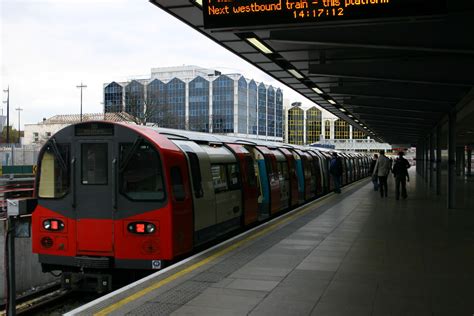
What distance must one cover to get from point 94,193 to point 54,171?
2.76ft

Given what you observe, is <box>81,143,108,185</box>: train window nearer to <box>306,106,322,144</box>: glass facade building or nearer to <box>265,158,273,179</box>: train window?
<box>265,158,273,179</box>: train window

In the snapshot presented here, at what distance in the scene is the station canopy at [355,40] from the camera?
6.58m

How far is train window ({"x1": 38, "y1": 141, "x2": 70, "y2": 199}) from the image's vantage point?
26.1ft

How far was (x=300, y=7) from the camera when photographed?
22.2 ft

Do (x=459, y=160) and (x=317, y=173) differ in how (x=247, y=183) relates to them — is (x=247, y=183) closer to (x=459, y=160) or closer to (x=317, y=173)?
(x=317, y=173)

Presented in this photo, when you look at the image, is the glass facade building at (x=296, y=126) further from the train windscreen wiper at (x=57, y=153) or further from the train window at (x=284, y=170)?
the train windscreen wiper at (x=57, y=153)

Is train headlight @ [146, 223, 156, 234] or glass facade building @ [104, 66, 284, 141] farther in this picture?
glass facade building @ [104, 66, 284, 141]

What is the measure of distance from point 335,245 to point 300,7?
15.2 ft

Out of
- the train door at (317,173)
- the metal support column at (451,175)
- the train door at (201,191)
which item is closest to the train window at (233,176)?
the train door at (201,191)

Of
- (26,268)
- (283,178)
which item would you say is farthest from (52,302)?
(283,178)

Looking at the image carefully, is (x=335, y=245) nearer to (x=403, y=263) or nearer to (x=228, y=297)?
(x=403, y=263)

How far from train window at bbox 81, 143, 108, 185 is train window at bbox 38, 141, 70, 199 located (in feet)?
0.95

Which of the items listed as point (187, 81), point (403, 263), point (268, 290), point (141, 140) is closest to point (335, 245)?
point (403, 263)

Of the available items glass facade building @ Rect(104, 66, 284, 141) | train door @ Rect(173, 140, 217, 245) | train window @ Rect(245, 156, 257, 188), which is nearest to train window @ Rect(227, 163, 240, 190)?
train window @ Rect(245, 156, 257, 188)
